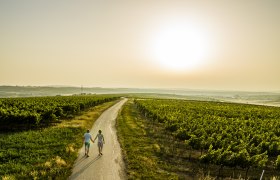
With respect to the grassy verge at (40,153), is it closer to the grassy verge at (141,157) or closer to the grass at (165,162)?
the grassy verge at (141,157)

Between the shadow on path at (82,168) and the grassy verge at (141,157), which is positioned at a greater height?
the shadow on path at (82,168)

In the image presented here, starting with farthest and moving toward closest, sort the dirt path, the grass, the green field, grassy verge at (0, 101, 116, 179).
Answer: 1. the green field
2. the grass
3. grassy verge at (0, 101, 116, 179)
4. the dirt path

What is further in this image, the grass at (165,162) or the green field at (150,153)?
the green field at (150,153)

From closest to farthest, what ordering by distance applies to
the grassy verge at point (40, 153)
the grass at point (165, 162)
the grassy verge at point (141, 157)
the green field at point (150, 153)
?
1. the grassy verge at point (40, 153)
2. the grassy verge at point (141, 157)
3. the grass at point (165, 162)
4. the green field at point (150, 153)

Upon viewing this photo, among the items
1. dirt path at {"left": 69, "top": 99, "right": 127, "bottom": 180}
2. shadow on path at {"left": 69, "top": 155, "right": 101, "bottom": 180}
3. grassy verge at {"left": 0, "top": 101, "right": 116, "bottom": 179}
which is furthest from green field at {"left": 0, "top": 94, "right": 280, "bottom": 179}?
dirt path at {"left": 69, "top": 99, "right": 127, "bottom": 180}

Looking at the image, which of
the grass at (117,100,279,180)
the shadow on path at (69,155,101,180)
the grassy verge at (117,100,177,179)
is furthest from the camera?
the grass at (117,100,279,180)

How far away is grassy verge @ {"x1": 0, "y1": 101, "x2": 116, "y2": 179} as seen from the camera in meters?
20.7

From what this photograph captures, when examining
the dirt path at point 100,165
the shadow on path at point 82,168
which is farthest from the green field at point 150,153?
the dirt path at point 100,165

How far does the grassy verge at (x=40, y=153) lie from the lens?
20.7m

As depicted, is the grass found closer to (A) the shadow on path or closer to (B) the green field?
(B) the green field

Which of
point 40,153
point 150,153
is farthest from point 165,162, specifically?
point 40,153

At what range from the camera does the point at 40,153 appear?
88.5ft

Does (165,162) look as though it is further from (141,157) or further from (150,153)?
(150,153)

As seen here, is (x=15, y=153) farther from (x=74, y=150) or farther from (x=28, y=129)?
(x=28, y=129)
